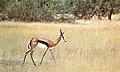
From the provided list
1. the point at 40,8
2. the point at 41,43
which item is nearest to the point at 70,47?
the point at 41,43

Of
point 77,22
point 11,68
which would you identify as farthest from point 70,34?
point 11,68

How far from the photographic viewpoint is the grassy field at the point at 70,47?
2.80m

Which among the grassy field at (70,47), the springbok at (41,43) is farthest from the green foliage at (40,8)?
the springbok at (41,43)

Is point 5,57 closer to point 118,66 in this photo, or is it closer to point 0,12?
point 0,12

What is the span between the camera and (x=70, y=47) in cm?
284

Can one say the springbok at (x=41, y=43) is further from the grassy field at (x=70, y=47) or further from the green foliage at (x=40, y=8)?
the green foliage at (x=40, y=8)

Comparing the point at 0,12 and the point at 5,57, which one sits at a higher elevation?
the point at 0,12

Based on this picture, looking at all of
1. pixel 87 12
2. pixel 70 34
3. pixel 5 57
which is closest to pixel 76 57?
pixel 70 34

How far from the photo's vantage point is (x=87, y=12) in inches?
112

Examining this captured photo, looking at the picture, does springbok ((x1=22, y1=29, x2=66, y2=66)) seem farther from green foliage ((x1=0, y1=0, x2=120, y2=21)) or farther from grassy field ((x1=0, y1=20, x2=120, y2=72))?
green foliage ((x1=0, y1=0, x2=120, y2=21))

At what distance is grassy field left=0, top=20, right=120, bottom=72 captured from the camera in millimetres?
2805

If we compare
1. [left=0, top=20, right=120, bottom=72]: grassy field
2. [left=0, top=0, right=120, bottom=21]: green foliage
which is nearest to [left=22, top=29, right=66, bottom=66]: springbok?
[left=0, top=20, right=120, bottom=72]: grassy field

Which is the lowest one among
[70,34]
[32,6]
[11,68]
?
[11,68]

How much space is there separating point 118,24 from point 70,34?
14.9 inches
